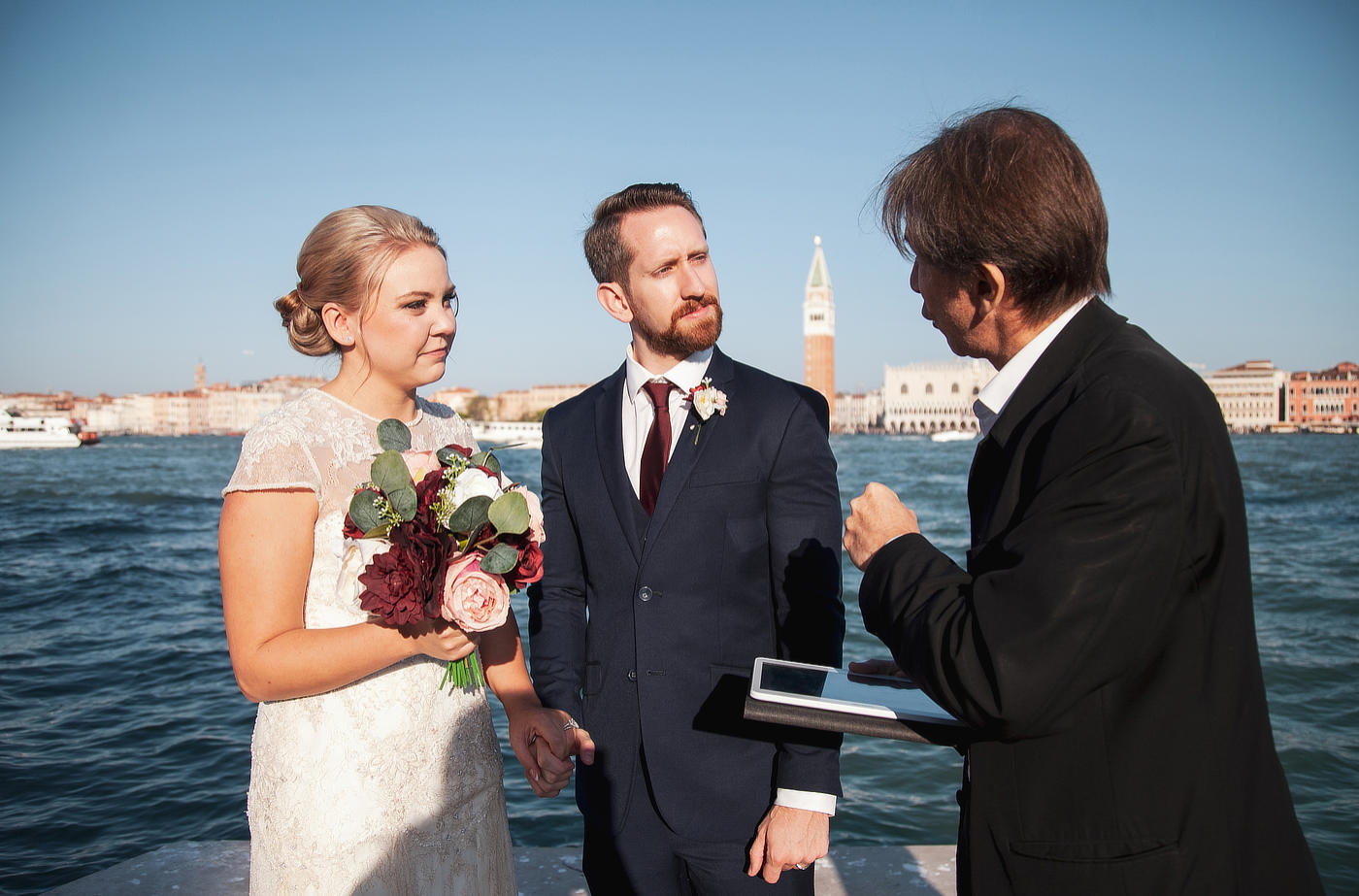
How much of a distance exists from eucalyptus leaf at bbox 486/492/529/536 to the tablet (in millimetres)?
392

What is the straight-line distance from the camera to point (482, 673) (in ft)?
6.05

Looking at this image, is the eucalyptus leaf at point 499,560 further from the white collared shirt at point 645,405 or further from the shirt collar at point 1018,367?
the shirt collar at point 1018,367

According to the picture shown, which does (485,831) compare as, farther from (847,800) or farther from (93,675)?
(93,675)

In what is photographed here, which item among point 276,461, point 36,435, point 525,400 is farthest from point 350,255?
point 525,400

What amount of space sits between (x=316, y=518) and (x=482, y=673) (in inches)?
17.4

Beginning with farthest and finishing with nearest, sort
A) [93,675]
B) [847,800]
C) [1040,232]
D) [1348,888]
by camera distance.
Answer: [93,675] < [847,800] < [1348,888] < [1040,232]

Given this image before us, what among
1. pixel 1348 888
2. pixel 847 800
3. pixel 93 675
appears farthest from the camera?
pixel 93 675

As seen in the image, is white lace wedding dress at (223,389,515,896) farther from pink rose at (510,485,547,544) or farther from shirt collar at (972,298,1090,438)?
shirt collar at (972,298,1090,438)

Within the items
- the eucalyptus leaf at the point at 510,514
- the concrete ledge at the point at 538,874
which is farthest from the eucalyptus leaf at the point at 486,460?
the concrete ledge at the point at 538,874

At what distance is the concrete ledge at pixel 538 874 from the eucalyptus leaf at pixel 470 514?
5.07ft

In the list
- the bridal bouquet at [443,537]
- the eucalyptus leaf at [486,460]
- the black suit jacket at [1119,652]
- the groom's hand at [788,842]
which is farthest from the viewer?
the groom's hand at [788,842]

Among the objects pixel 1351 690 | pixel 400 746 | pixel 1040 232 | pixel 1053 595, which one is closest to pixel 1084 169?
pixel 1040 232

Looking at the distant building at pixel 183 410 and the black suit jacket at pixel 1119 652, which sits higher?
the distant building at pixel 183 410

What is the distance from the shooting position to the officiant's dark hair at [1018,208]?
43.9 inches
